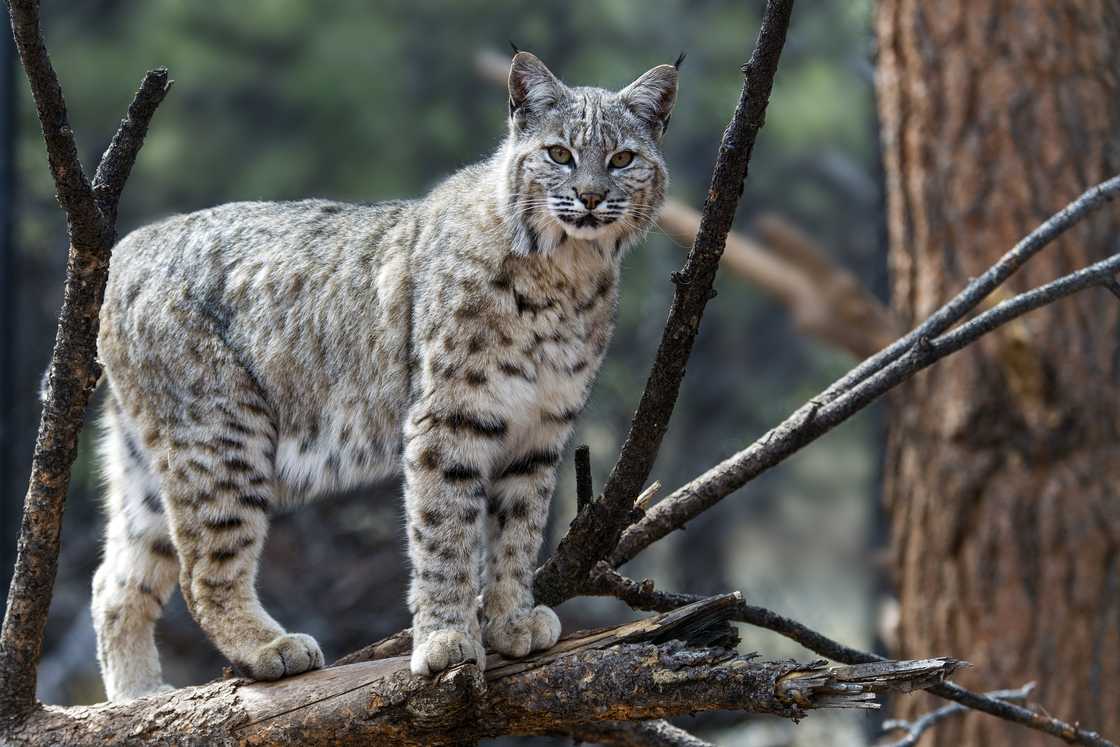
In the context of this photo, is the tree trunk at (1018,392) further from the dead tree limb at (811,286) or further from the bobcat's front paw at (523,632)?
the bobcat's front paw at (523,632)

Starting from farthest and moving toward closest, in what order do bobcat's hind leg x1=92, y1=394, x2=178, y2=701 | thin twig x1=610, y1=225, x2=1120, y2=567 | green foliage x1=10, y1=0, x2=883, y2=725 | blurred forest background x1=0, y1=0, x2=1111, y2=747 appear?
green foliage x1=10, y1=0, x2=883, y2=725
blurred forest background x1=0, y1=0, x2=1111, y2=747
bobcat's hind leg x1=92, y1=394, x2=178, y2=701
thin twig x1=610, y1=225, x2=1120, y2=567

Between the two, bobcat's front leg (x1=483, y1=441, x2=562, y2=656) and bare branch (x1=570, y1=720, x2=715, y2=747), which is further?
bare branch (x1=570, y1=720, x2=715, y2=747)

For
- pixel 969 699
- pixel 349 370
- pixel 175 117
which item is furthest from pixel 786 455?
pixel 175 117

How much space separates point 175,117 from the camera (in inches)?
444

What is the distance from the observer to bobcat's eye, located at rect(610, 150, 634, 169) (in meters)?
3.51

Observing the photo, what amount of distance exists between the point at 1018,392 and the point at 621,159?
229cm

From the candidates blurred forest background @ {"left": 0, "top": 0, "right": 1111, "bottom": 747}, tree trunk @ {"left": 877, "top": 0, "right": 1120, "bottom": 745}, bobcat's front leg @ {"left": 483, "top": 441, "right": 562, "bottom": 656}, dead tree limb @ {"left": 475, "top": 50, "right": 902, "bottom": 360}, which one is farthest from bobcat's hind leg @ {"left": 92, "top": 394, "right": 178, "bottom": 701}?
blurred forest background @ {"left": 0, "top": 0, "right": 1111, "bottom": 747}

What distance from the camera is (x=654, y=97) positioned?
359 cm

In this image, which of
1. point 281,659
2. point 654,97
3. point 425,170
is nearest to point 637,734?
point 281,659

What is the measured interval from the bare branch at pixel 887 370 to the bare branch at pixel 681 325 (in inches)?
12.4

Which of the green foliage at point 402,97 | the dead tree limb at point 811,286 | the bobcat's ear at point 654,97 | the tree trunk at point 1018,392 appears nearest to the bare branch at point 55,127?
the bobcat's ear at point 654,97

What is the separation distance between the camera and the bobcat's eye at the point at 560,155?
3.52 m

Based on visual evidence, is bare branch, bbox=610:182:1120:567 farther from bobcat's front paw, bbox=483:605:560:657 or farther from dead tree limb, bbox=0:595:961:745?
dead tree limb, bbox=0:595:961:745

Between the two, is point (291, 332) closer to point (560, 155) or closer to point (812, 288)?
point (560, 155)
